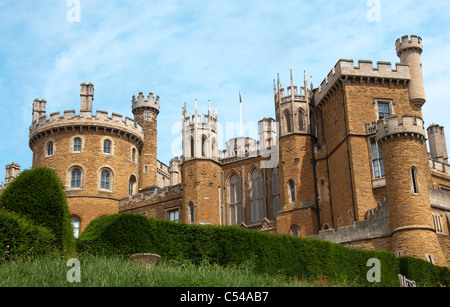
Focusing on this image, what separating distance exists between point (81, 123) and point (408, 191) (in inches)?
965

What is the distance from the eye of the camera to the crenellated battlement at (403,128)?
1237 inches

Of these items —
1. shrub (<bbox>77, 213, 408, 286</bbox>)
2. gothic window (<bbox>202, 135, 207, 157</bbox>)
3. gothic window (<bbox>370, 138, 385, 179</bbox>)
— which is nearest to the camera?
shrub (<bbox>77, 213, 408, 286</bbox>)

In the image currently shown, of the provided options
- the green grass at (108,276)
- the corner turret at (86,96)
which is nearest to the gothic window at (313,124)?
the corner turret at (86,96)

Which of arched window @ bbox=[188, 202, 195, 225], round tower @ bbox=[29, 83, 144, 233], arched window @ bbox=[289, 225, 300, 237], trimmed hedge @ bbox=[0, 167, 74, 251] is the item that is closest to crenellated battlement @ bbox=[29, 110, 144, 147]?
round tower @ bbox=[29, 83, 144, 233]

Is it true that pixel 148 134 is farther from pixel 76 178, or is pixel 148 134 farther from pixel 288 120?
pixel 288 120

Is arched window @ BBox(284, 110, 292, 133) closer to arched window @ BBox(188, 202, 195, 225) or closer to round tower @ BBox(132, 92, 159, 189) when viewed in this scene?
arched window @ BBox(188, 202, 195, 225)

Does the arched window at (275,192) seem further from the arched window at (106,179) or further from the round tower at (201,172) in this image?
the arched window at (106,179)

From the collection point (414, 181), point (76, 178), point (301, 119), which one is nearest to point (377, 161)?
point (414, 181)

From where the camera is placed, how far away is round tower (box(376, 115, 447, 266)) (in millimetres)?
29438

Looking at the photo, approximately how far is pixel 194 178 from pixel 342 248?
16.0m

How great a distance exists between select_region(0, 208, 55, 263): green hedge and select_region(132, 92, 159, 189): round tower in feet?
91.3

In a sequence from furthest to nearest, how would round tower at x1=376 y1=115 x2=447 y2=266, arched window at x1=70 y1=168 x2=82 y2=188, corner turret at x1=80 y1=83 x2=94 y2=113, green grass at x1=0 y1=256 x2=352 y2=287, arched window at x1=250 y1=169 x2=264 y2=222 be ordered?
1. corner turret at x1=80 y1=83 x2=94 y2=113
2. arched window at x1=70 y1=168 x2=82 y2=188
3. arched window at x1=250 y1=169 x2=264 y2=222
4. round tower at x1=376 y1=115 x2=447 y2=266
5. green grass at x1=0 y1=256 x2=352 y2=287

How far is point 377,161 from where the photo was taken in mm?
35156
